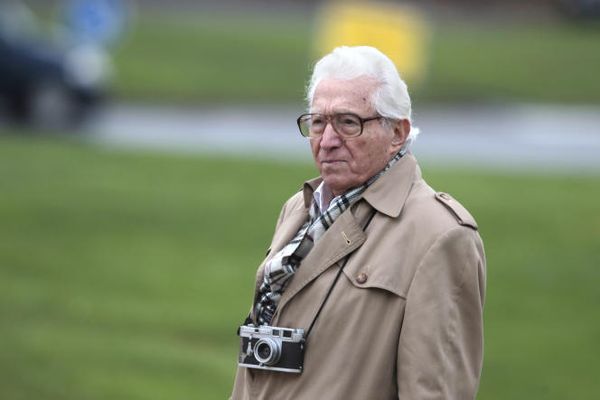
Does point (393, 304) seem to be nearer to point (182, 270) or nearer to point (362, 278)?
point (362, 278)

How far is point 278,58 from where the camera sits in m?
29.3

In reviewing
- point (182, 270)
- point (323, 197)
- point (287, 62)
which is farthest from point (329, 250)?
point (287, 62)

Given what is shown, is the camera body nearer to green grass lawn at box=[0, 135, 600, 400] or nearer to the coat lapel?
the coat lapel

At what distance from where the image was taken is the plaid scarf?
3.79 metres

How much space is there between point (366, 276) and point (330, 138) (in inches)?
16.1

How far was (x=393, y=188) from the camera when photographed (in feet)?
12.3

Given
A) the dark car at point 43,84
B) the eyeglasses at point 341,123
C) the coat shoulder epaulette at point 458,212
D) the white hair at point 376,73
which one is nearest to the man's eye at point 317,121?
the eyeglasses at point 341,123

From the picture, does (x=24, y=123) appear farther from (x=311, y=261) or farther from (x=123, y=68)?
(x=311, y=261)

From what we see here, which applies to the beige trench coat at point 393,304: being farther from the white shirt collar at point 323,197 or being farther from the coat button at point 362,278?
the white shirt collar at point 323,197

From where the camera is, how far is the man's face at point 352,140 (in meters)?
3.72

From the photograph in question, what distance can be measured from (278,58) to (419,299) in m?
26.0

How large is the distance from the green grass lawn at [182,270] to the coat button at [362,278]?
13.6 ft

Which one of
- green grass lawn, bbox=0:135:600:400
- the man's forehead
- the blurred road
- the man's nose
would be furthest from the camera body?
the blurred road

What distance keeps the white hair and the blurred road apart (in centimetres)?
1294
